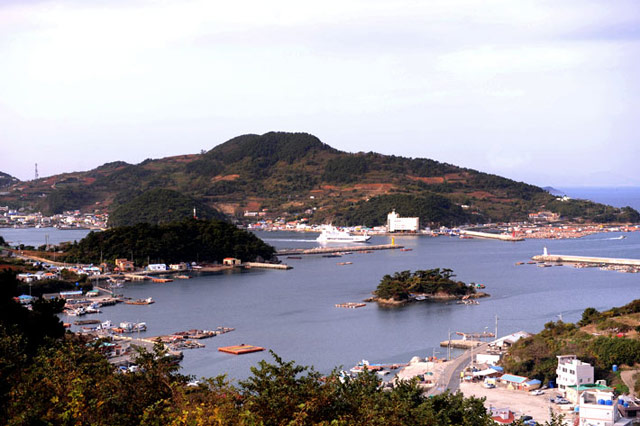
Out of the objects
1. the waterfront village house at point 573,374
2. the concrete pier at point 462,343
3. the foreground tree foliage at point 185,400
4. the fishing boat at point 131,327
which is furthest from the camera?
the fishing boat at point 131,327

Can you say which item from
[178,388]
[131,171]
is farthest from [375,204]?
[178,388]

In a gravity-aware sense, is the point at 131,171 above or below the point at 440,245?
above

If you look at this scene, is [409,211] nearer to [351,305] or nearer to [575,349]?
[351,305]

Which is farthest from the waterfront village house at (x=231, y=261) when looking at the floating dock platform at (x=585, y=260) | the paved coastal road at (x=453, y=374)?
the paved coastal road at (x=453, y=374)

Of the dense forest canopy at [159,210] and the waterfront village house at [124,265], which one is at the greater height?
the dense forest canopy at [159,210]

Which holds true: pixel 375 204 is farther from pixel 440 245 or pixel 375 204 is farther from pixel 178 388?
pixel 178 388

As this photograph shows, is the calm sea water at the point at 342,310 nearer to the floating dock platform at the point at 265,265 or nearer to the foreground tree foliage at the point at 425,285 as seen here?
the floating dock platform at the point at 265,265
